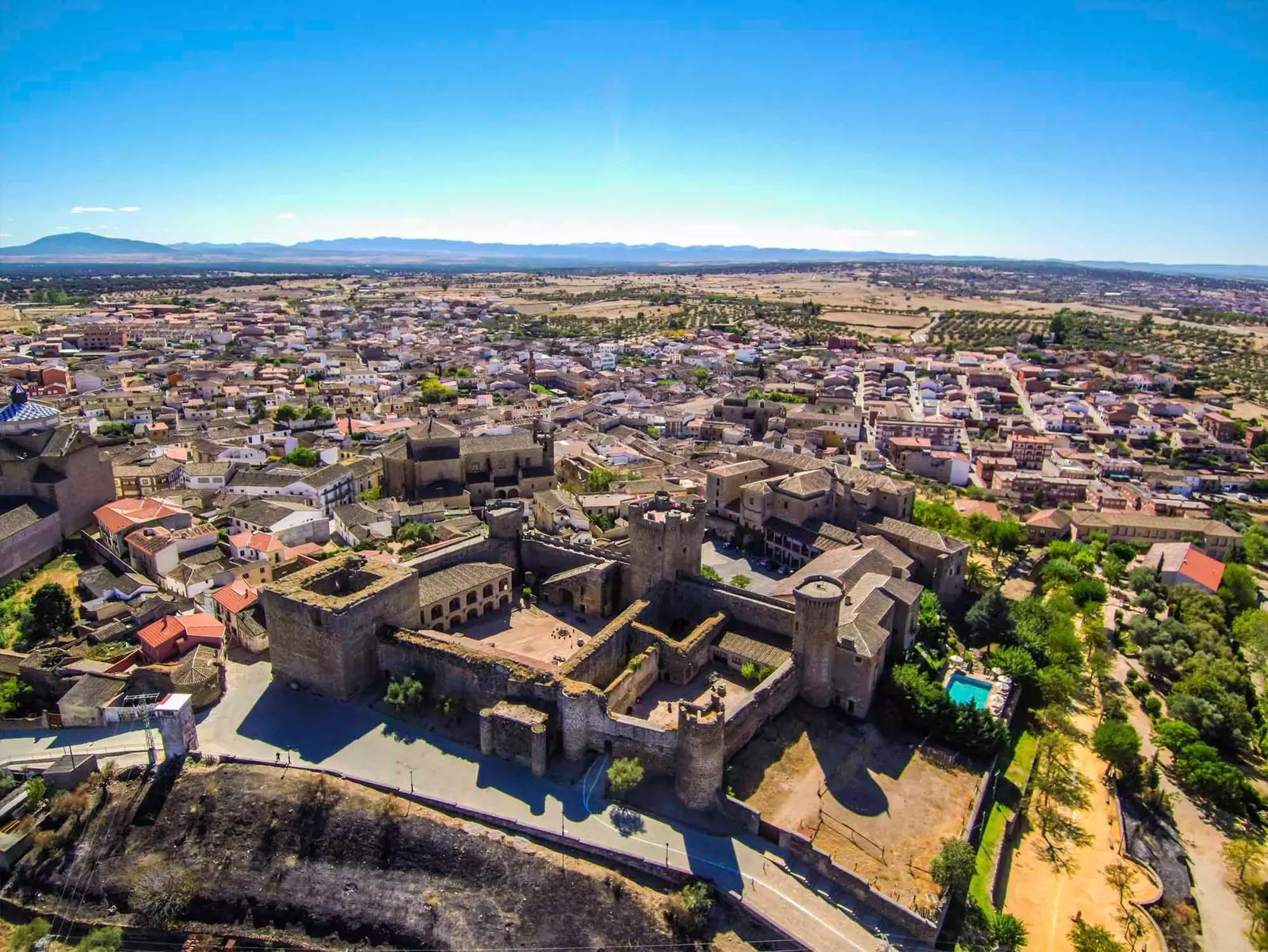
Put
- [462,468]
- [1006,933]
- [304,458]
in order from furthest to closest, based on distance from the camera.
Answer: [304,458] → [462,468] → [1006,933]

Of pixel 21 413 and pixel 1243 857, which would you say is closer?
pixel 1243 857

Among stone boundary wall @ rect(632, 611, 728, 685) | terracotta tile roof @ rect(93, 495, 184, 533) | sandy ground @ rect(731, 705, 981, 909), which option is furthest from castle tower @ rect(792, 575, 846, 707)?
terracotta tile roof @ rect(93, 495, 184, 533)

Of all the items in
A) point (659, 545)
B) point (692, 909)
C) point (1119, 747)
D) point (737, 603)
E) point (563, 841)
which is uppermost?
point (659, 545)

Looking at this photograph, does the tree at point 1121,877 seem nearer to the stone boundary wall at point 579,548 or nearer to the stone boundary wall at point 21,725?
the stone boundary wall at point 579,548

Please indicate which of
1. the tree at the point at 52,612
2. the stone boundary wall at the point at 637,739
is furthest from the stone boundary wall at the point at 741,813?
the tree at the point at 52,612

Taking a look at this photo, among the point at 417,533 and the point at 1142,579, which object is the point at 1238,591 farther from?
the point at 417,533

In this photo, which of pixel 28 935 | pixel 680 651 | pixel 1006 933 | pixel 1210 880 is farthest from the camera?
pixel 680 651

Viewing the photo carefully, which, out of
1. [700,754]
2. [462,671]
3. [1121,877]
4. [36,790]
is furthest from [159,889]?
[1121,877]
